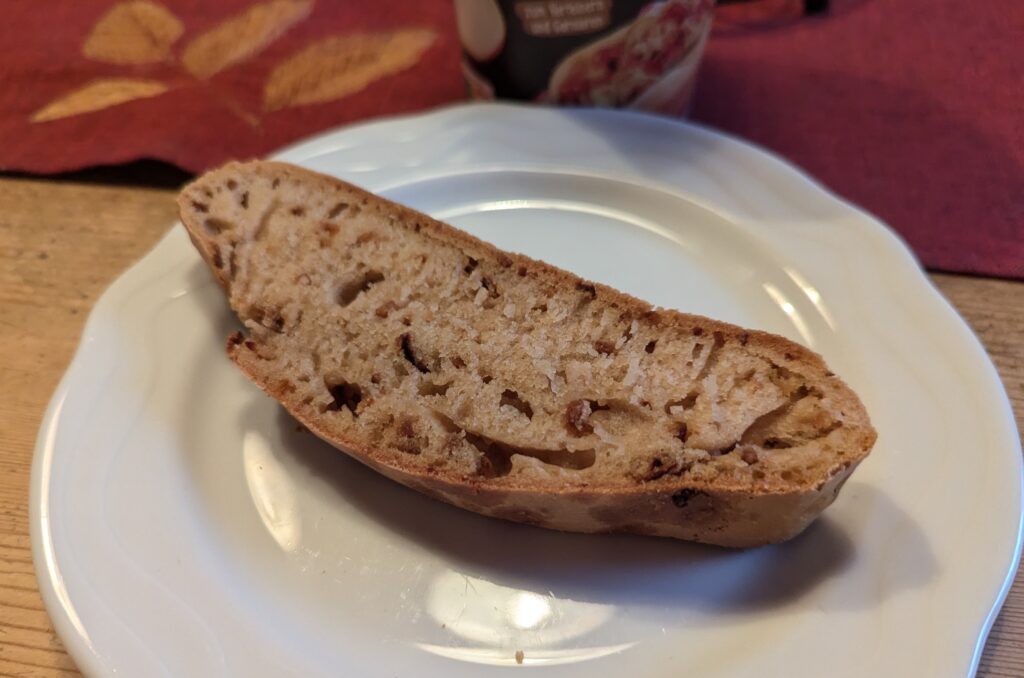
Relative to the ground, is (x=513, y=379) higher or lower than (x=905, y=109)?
lower

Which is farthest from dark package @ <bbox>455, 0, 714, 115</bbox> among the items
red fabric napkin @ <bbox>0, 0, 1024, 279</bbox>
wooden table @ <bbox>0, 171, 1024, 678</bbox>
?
wooden table @ <bbox>0, 171, 1024, 678</bbox>

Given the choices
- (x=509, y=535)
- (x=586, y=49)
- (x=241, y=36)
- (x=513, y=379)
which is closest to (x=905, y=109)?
(x=586, y=49)

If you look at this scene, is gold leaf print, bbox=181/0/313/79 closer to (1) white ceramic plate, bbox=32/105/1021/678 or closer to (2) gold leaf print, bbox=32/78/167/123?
(2) gold leaf print, bbox=32/78/167/123

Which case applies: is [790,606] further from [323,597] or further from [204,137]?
[204,137]

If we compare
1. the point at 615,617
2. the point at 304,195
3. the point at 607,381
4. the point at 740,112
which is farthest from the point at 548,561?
the point at 740,112

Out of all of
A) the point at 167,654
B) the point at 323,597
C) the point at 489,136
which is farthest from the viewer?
the point at 489,136

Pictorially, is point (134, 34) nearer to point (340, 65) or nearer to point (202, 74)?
point (202, 74)
